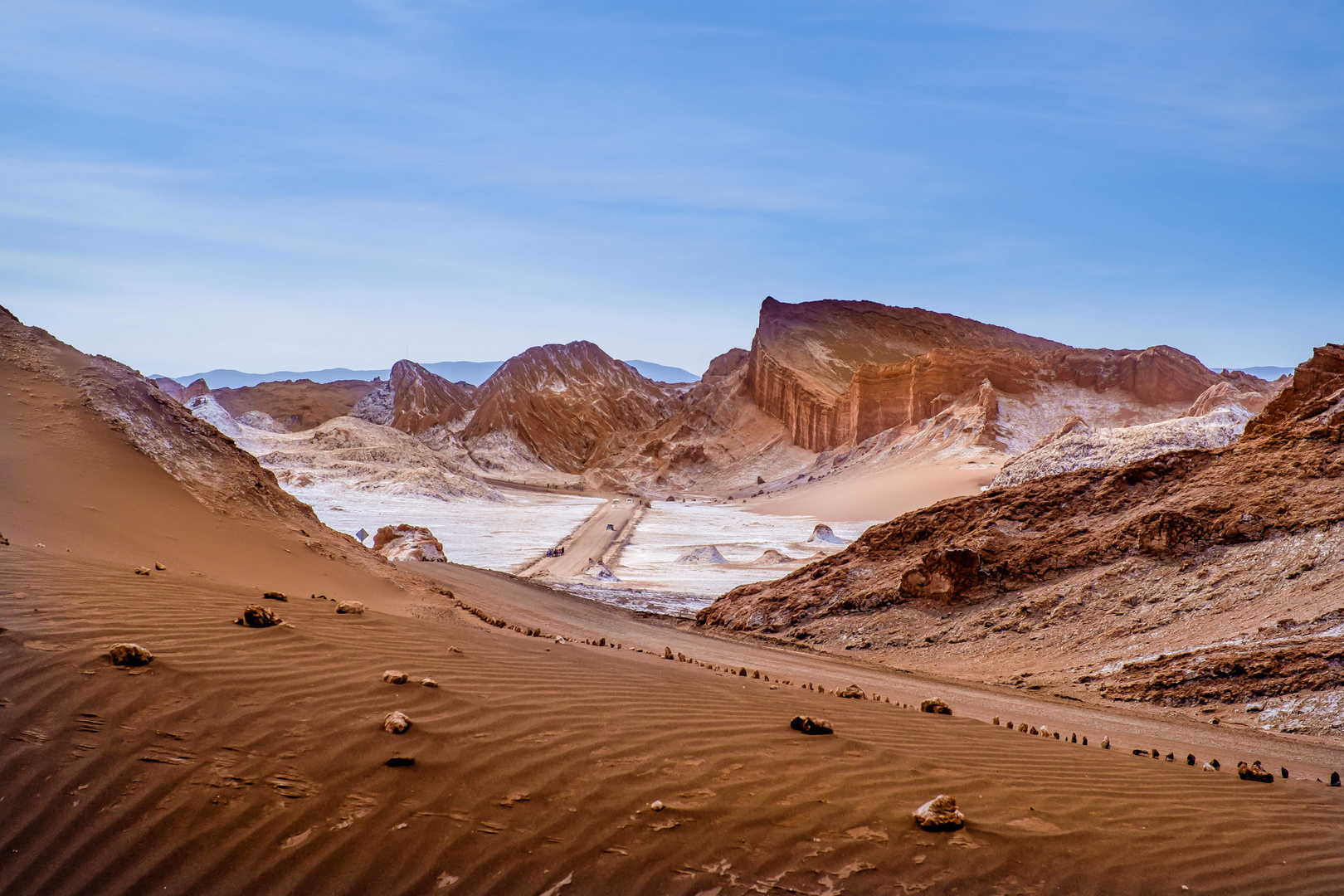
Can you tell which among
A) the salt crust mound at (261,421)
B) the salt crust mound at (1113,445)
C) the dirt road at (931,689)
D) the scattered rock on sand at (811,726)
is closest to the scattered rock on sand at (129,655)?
the scattered rock on sand at (811,726)

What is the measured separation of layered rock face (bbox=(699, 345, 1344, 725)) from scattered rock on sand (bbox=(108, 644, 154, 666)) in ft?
36.0

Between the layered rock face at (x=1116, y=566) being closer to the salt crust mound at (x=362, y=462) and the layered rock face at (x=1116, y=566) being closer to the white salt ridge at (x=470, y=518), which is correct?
the white salt ridge at (x=470, y=518)

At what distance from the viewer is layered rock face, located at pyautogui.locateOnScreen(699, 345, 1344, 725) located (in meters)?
11.9

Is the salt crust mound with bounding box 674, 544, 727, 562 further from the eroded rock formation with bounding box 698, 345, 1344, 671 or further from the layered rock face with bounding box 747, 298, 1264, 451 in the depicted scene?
the layered rock face with bounding box 747, 298, 1264, 451

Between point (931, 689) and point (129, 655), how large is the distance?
9350mm

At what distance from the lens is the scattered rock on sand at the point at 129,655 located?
5199 millimetres

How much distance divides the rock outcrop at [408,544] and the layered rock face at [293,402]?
94445 millimetres

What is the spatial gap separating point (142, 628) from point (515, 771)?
2.99 m

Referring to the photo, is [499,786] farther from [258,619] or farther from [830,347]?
[830,347]

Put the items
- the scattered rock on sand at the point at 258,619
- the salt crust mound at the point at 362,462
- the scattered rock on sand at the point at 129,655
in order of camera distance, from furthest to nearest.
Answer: the salt crust mound at the point at 362,462
the scattered rock on sand at the point at 258,619
the scattered rock on sand at the point at 129,655

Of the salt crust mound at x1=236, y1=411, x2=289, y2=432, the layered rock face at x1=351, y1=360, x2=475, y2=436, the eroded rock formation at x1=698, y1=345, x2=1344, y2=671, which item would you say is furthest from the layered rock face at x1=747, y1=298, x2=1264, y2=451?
the salt crust mound at x1=236, y1=411, x2=289, y2=432

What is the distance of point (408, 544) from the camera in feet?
90.6

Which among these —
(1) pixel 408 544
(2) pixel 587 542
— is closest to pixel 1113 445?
(2) pixel 587 542

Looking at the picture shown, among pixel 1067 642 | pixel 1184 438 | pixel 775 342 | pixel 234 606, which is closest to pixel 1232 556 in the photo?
pixel 1067 642
